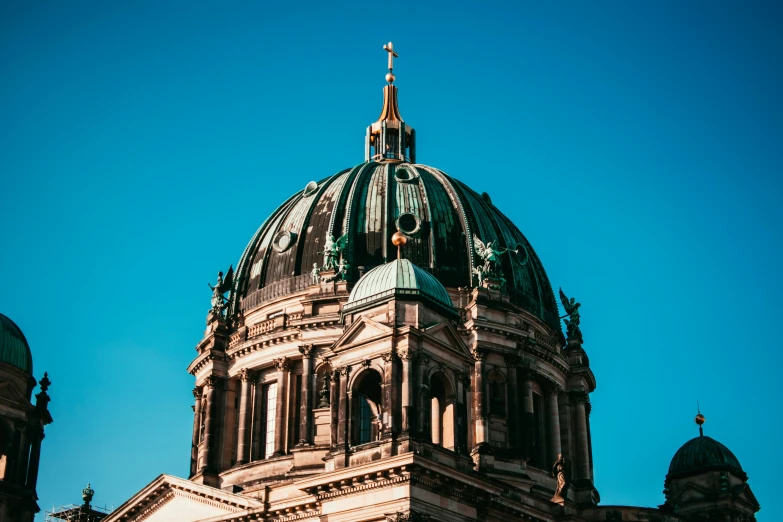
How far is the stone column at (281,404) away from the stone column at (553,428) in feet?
42.2

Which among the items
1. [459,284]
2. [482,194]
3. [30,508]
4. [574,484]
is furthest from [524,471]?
[30,508]

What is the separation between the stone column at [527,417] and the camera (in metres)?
54.1

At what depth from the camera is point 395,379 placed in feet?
130

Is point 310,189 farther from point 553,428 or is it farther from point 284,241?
point 553,428

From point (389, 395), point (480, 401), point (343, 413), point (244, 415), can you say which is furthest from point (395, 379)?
point (244, 415)

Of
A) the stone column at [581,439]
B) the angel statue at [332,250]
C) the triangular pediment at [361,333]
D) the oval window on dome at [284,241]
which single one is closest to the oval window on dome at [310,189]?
the oval window on dome at [284,241]

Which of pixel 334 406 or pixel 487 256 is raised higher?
pixel 487 256

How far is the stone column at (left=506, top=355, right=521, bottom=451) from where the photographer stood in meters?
53.4

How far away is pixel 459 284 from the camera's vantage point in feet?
185

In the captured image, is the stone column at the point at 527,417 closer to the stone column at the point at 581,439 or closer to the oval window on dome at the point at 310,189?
the stone column at the point at 581,439

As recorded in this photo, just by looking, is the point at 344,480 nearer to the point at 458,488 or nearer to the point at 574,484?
the point at 458,488

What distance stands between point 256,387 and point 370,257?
8237 mm

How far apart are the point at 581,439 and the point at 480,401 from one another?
8.18 m

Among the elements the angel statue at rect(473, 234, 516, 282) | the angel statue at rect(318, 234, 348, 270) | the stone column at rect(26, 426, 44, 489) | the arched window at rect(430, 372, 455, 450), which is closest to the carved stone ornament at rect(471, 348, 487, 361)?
the angel statue at rect(473, 234, 516, 282)
